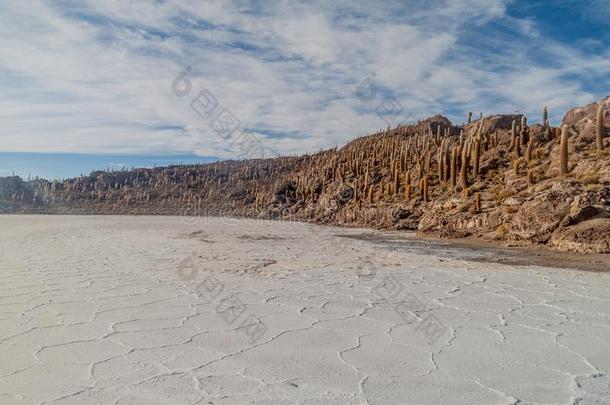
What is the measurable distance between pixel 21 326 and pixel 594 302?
6.18m

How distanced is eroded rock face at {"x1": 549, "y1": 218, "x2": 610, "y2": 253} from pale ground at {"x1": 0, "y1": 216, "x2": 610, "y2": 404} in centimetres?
368

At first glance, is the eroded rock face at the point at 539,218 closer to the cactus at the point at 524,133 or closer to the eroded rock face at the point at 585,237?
the eroded rock face at the point at 585,237

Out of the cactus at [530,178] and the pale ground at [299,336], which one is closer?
the pale ground at [299,336]

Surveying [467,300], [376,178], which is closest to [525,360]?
[467,300]

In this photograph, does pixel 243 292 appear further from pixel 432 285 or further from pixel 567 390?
pixel 567 390

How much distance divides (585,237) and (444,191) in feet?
38.8

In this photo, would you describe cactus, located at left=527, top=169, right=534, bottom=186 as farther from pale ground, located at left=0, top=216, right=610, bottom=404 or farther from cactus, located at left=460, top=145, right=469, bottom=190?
pale ground, located at left=0, top=216, right=610, bottom=404

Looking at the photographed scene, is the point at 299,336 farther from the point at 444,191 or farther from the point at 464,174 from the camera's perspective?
the point at 444,191

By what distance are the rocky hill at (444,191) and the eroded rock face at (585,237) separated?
26 millimetres

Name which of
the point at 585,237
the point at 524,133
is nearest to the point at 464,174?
the point at 524,133

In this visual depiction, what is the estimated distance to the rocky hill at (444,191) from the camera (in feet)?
43.9

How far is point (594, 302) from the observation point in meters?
5.61

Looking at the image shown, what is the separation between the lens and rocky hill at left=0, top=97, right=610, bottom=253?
43.9ft

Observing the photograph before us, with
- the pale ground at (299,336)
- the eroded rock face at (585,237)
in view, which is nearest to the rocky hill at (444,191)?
the eroded rock face at (585,237)
